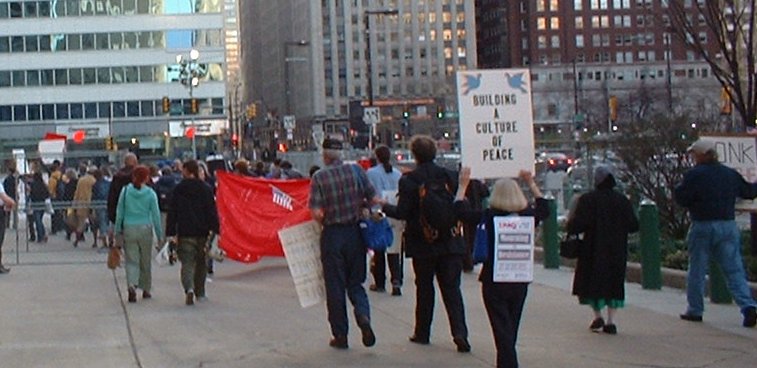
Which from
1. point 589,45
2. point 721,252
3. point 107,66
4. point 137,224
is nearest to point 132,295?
point 137,224

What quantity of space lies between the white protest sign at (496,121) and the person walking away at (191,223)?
15.5ft

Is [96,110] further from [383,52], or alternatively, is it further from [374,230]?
[374,230]

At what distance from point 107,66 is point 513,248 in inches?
2839

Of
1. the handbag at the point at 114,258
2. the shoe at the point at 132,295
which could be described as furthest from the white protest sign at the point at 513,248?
the handbag at the point at 114,258

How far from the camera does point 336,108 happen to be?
453 feet

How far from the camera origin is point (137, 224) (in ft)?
48.7

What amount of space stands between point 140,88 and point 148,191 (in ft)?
214

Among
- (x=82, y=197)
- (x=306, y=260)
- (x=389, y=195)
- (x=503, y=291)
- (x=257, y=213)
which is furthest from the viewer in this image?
(x=82, y=197)

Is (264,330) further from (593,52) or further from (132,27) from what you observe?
(593,52)

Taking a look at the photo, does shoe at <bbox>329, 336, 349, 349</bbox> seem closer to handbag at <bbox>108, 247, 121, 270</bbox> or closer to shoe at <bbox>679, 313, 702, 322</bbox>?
shoe at <bbox>679, 313, 702, 322</bbox>

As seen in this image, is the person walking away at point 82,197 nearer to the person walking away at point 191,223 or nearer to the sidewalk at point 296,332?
the sidewalk at point 296,332

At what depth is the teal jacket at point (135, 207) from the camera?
14773 mm

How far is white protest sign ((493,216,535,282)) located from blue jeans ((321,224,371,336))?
5.77 ft

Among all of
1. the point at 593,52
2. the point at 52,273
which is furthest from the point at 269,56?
the point at 52,273
